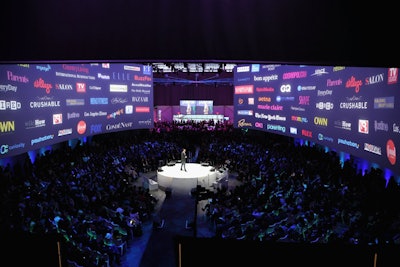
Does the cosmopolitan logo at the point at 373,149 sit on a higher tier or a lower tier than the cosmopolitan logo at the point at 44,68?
lower

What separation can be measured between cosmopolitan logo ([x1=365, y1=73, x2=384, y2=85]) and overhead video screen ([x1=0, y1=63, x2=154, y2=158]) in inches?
465

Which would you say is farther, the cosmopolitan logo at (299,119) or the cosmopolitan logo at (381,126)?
the cosmopolitan logo at (299,119)

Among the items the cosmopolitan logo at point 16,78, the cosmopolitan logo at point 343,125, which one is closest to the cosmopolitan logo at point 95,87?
the cosmopolitan logo at point 16,78

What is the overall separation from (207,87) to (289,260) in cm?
2965

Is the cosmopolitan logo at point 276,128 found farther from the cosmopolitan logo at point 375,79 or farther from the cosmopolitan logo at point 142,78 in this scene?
the cosmopolitan logo at point 142,78

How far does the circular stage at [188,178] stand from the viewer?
1430 centimetres

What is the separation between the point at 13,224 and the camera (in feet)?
24.0

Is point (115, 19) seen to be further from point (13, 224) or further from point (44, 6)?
point (13, 224)

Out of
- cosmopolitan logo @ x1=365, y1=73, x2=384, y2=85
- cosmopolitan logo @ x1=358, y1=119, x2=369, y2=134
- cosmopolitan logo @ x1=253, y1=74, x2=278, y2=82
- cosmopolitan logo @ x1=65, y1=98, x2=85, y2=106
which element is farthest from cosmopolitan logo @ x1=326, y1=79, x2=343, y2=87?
cosmopolitan logo @ x1=65, y1=98, x2=85, y2=106

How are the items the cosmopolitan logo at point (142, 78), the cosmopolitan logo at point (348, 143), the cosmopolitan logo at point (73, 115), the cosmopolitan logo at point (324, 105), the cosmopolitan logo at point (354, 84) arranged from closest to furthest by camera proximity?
the cosmopolitan logo at point (354, 84)
the cosmopolitan logo at point (348, 143)
the cosmopolitan logo at point (324, 105)
the cosmopolitan logo at point (73, 115)
the cosmopolitan logo at point (142, 78)

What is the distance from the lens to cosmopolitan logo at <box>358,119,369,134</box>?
32.1 feet

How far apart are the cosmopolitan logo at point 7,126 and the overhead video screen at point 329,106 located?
12035mm

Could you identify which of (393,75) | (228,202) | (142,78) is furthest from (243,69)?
(393,75)

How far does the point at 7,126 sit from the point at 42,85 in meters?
2.87
